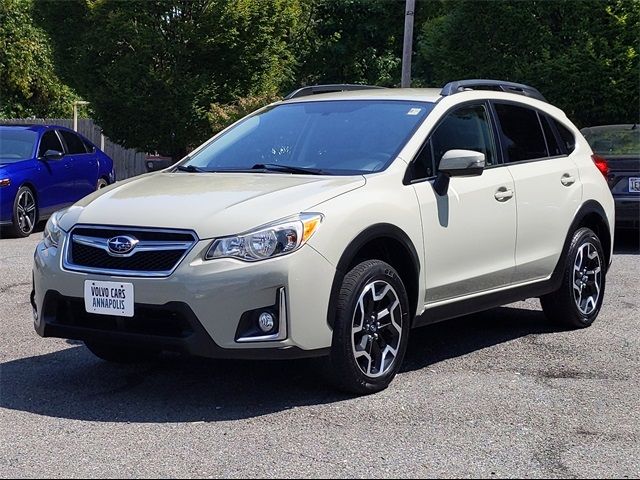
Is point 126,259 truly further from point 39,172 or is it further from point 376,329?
Result: point 39,172

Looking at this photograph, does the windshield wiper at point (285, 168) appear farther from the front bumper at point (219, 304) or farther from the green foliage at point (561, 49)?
the green foliage at point (561, 49)

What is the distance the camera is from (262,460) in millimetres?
4594

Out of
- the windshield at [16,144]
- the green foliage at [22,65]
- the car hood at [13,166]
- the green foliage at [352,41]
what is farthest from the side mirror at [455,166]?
the green foliage at [22,65]

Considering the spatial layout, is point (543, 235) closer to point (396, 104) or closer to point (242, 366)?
point (396, 104)

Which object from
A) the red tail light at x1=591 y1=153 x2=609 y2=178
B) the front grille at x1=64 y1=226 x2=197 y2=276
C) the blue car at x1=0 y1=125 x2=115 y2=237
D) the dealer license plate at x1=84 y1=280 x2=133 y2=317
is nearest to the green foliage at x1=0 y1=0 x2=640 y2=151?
the blue car at x1=0 y1=125 x2=115 y2=237

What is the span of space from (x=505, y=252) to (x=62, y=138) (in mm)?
10480

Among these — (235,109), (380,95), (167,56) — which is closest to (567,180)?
(380,95)

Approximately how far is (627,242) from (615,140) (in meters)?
1.52

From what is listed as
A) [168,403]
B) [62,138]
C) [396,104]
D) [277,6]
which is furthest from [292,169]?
[277,6]

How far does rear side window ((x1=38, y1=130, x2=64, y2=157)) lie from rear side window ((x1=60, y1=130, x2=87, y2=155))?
31 cm

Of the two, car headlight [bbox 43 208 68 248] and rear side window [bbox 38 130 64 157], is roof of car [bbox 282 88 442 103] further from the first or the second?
rear side window [bbox 38 130 64 157]

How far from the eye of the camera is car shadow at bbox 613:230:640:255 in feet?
41.2

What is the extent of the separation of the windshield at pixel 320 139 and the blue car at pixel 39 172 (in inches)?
304

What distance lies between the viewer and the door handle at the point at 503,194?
675cm
